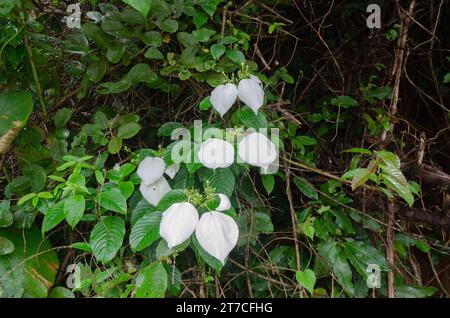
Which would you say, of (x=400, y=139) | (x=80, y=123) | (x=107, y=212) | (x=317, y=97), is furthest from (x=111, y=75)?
(x=400, y=139)

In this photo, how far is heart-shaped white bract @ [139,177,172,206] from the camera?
734 millimetres

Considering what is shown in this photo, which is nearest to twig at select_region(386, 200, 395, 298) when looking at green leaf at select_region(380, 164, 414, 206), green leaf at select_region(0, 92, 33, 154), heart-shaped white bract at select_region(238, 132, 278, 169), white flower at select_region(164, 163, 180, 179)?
green leaf at select_region(380, 164, 414, 206)

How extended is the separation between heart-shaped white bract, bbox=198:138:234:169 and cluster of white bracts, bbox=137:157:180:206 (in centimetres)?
10

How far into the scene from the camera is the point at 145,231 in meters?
0.68

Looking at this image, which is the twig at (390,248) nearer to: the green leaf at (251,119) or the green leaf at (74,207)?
the green leaf at (251,119)

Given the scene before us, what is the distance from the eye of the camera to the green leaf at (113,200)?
2.25 ft

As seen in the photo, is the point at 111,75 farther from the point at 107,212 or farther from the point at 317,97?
the point at 317,97

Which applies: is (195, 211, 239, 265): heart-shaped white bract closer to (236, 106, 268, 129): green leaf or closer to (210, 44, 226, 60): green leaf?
(236, 106, 268, 129): green leaf

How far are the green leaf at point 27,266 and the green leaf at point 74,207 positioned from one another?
176mm

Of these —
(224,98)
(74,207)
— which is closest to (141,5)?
(224,98)

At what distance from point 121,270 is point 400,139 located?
2.83 feet

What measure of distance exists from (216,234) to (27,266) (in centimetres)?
42

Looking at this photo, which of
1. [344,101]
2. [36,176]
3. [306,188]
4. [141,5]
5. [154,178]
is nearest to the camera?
Answer: [141,5]

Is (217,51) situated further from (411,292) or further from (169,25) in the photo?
(411,292)
